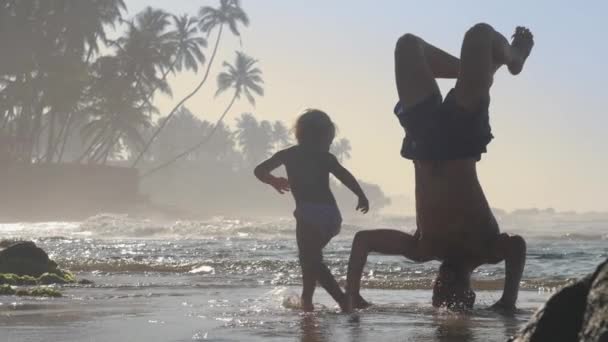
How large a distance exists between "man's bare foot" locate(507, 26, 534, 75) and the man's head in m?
0.78

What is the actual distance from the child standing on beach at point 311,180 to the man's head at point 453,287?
39.8 inches

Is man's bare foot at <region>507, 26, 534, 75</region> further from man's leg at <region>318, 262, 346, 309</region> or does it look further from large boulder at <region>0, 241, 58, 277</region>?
large boulder at <region>0, 241, 58, 277</region>

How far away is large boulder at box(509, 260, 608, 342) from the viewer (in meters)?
1.56

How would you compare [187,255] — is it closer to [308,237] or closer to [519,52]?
[308,237]

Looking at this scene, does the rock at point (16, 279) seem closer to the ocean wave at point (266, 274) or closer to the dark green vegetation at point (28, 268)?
the dark green vegetation at point (28, 268)

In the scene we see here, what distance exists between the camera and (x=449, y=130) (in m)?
3.39

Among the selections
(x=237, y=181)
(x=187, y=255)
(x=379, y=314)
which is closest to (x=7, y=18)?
(x=187, y=255)

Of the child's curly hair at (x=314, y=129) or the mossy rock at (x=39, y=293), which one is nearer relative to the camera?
the child's curly hair at (x=314, y=129)

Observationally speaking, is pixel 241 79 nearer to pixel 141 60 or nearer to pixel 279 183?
pixel 141 60

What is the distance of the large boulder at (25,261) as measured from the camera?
7117mm

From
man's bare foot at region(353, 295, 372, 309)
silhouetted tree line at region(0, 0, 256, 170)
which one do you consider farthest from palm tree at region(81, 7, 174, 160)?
man's bare foot at region(353, 295, 372, 309)

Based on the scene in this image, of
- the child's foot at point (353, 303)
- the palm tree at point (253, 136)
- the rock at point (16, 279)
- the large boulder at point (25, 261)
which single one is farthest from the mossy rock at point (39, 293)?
the palm tree at point (253, 136)

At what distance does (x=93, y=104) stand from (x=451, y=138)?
50.9 meters

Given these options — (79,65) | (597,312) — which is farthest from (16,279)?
(79,65)
